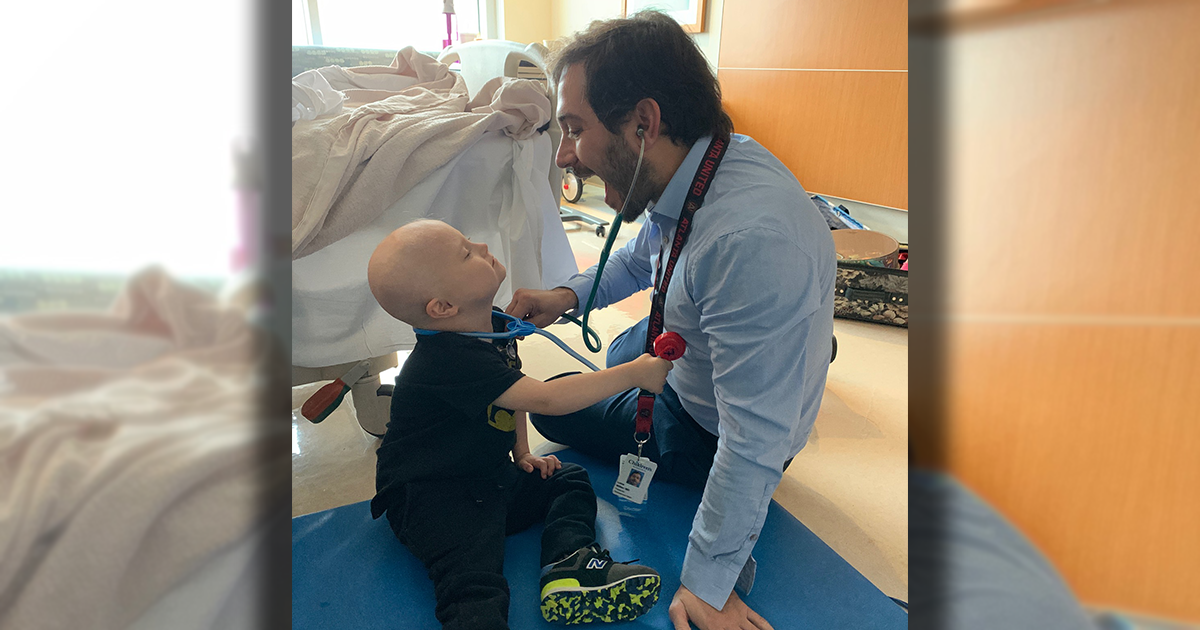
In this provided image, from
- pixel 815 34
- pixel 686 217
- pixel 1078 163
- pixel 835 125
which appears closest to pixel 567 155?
pixel 686 217

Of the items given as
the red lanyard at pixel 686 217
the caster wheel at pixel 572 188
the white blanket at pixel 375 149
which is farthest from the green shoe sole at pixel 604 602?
the caster wheel at pixel 572 188

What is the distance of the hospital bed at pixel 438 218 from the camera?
52.0 inches

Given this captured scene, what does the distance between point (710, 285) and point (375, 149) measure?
2.61ft

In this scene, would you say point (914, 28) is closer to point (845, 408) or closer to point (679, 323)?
point (679, 323)

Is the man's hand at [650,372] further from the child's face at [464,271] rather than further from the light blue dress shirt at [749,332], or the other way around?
the child's face at [464,271]

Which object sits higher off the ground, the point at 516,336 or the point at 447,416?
the point at 516,336

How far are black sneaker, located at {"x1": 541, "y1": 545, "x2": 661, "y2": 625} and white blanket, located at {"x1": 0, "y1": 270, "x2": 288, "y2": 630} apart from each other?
761 mm

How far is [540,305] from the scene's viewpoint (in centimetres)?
136

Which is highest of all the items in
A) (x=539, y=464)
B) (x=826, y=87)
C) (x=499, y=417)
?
(x=826, y=87)

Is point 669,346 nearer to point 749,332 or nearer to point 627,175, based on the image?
point 749,332

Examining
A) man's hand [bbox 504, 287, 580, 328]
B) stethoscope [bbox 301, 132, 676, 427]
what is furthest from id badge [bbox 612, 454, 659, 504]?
man's hand [bbox 504, 287, 580, 328]

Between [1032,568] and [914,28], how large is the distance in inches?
8.2

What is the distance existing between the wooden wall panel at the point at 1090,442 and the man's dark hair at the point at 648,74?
88 cm

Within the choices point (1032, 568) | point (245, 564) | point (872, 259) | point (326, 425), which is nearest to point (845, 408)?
point (872, 259)
